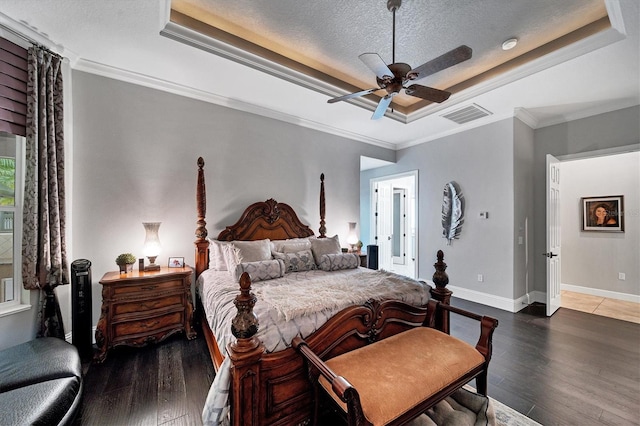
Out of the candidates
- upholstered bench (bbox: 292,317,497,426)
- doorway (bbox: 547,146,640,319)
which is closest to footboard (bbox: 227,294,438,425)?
upholstered bench (bbox: 292,317,497,426)

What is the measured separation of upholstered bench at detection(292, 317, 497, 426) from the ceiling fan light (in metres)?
2.88

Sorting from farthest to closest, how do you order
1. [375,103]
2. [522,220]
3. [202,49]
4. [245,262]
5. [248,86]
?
[522,220] < [375,103] < [248,86] < [245,262] < [202,49]

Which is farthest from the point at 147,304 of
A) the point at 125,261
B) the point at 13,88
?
the point at 13,88

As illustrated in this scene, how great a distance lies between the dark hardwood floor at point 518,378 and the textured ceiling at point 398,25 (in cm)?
310

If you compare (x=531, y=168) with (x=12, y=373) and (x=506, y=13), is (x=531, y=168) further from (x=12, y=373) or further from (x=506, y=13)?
(x=12, y=373)

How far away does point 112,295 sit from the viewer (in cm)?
248

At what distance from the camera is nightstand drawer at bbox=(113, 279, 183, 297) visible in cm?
251

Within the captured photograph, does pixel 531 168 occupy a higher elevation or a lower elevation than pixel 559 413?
higher

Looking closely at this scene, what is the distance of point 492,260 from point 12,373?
519 cm

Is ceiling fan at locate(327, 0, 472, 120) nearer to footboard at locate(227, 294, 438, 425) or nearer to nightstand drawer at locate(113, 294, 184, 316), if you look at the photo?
footboard at locate(227, 294, 438, 425)

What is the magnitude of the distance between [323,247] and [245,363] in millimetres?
2175

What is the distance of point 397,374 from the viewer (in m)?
1.56

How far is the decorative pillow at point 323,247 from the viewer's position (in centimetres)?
344

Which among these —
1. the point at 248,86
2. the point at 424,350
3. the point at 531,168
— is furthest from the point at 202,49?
the point at 531,168
